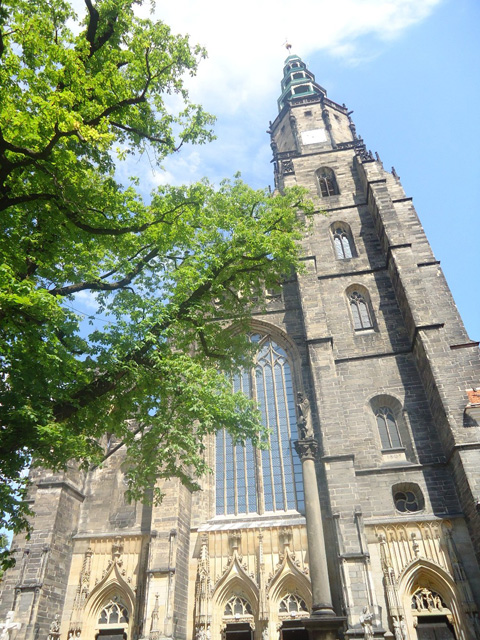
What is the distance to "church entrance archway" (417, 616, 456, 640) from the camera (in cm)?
1217

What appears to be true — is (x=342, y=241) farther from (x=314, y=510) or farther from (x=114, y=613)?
(x=114, y=613)

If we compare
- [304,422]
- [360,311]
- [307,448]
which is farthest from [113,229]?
[360,311]

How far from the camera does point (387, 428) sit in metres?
15.8

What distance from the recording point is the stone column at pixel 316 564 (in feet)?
29.3

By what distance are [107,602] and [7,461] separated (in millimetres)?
9661

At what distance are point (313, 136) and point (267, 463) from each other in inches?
787

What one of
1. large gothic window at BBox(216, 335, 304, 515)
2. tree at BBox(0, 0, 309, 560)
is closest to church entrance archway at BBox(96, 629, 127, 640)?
large gothic window at BBox(216, 335, 304, 515)

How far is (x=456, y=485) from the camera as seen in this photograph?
13773 millimetres

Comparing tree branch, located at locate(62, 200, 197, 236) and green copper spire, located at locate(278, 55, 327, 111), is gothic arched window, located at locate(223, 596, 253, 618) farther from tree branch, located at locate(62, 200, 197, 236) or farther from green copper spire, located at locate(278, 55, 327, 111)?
green copper spire, located at locate(278, 55, 327, 111)

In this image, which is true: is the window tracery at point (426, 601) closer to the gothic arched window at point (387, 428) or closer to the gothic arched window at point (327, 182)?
the gothic arched window at point (387, 428)

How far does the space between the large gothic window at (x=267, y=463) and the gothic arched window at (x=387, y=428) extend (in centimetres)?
288

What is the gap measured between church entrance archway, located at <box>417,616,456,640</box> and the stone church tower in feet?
0.16

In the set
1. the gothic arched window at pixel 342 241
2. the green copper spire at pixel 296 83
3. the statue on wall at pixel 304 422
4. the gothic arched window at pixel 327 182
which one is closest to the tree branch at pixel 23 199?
the statue on wall at pixel 304 422

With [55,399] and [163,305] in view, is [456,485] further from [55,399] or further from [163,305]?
[55,399]
